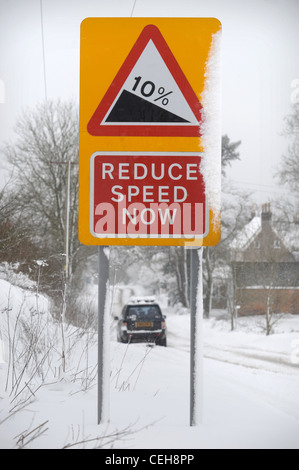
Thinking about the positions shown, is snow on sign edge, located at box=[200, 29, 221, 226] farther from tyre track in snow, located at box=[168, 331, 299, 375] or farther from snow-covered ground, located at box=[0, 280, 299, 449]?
tyre track in snow, located at box=[168, 331, 299, 375]

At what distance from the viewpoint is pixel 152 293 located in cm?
4628

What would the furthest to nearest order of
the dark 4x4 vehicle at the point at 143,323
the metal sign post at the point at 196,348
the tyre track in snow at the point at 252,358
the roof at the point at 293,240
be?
the roof at the point at 293,240 → the dark 4x4 vehicle at the point at 143,323 → the tyre track in snow at the point at 252,358 → the metal sign post at the point at 196,348

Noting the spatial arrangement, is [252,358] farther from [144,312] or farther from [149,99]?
[149,99]

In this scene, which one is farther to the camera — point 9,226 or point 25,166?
point 25,166

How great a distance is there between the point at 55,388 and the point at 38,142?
65.2 feet

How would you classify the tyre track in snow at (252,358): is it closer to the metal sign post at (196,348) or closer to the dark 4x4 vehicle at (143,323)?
the dark 4x4 vehicle at (143,323)

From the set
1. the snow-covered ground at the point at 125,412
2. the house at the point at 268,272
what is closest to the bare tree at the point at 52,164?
the house at the point at 268,272

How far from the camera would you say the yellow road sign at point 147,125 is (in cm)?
255

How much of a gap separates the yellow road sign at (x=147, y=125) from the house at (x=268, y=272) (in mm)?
15817

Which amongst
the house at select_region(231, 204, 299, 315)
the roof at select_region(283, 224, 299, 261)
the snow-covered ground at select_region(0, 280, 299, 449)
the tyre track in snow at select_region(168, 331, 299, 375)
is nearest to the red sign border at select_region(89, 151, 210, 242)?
the snow-covered ground at select_region(0, 280, 299, 449)

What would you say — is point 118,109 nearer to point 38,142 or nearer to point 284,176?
point 284,176

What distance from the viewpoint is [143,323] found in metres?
13.3

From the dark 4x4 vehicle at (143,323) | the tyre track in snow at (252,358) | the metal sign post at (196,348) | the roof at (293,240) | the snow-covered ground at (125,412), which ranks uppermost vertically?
the roof at (293,240)
